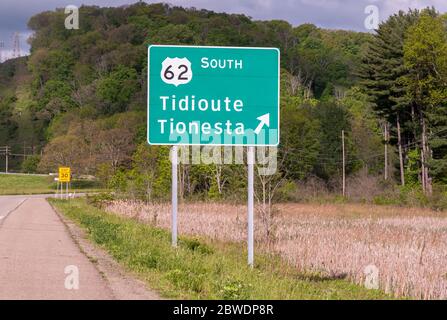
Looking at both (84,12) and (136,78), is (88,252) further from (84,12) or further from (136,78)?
(84,12)

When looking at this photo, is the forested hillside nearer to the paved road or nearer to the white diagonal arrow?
the paved road

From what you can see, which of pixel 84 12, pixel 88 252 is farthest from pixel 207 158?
pixel 84 12

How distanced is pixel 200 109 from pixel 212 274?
12.8 ft

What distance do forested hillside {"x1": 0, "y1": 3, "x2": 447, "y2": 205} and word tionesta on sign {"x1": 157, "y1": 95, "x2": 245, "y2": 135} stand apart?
7.58m

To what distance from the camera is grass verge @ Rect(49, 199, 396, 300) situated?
34.4 feet

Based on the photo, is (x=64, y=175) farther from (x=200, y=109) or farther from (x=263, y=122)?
(x=263, y=122)

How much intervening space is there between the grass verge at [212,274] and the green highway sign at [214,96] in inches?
97.7

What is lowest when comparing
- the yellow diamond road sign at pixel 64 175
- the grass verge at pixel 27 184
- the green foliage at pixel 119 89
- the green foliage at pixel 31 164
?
the grass verge at pixel 27 184

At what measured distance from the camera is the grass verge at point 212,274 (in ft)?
34.4

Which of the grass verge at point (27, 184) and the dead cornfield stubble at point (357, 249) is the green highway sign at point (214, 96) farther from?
the grass verge at point (27, 184)

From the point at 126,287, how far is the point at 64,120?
107279 millimetres

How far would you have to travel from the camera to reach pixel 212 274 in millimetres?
12344

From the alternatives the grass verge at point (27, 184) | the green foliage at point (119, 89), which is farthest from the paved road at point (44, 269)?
the green foliage at point (119, 89)

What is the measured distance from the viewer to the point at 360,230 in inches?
1050
